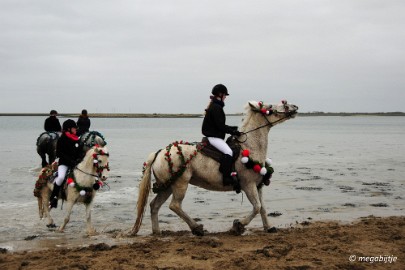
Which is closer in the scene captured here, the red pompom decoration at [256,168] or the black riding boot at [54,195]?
the red pompom decoration at [256,168]

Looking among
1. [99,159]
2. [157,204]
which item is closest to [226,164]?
[157,204]

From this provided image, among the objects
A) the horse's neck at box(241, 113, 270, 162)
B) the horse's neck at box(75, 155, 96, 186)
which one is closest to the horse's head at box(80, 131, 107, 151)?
the horse's neck at box(75, 155, 96, 186)

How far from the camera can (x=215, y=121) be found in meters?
9.14

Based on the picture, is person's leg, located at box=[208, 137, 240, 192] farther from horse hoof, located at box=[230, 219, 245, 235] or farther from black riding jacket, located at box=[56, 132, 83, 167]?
black riding jacket, located at box=[56, 132, 83, 167]

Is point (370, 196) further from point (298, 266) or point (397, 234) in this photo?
point (298, 266)

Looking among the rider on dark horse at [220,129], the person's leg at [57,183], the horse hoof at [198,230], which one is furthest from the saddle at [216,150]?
the person's leg at [57,183]

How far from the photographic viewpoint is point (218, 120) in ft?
29.9

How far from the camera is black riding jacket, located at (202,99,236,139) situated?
359 inches

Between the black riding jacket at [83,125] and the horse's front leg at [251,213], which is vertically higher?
the black riding jacket at [83,125]

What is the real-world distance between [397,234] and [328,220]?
2334mm

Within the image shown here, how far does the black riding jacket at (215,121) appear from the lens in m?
9.12

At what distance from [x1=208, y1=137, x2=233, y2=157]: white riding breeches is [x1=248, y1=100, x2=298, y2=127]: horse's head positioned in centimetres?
96

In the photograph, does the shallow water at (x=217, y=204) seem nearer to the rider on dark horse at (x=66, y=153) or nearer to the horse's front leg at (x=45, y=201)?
the horse's front leg at (x=45, y=201)

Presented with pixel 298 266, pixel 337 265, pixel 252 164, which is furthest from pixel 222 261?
pixel 252 164
